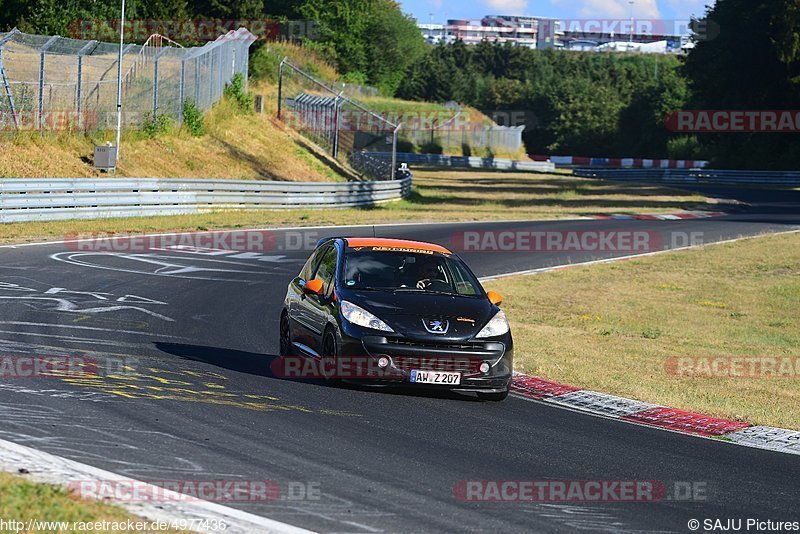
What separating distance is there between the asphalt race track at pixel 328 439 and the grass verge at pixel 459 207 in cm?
1171

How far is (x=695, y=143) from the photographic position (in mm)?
88688

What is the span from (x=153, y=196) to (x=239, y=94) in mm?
19488

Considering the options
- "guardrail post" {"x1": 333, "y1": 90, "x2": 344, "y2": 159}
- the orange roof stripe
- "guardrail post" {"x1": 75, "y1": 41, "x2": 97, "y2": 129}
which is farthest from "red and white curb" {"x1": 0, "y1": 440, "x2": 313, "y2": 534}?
"guardrail post" {"x1": 333, "y1": 90, "x2": 344, "y2": 159}

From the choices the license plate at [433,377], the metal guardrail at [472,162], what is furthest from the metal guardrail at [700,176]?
the license plate at [433,377]

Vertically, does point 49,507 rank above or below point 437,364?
above

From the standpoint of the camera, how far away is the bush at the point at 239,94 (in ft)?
158

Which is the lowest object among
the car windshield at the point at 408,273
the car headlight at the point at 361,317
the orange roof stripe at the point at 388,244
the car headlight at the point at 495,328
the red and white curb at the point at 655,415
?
the red and white curb at the point at 655,415

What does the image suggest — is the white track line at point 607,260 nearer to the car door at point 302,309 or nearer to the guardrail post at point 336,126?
the car door at point 302,309

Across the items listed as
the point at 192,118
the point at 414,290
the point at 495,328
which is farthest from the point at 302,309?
the point at 192,118

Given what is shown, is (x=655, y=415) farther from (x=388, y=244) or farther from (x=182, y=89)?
(x=182, y=89)

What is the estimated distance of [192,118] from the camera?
41.9m

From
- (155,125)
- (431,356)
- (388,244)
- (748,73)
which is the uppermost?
(748,73)

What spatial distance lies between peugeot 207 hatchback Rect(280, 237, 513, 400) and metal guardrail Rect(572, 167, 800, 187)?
6086cm

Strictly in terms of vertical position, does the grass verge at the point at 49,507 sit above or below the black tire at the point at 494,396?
above
